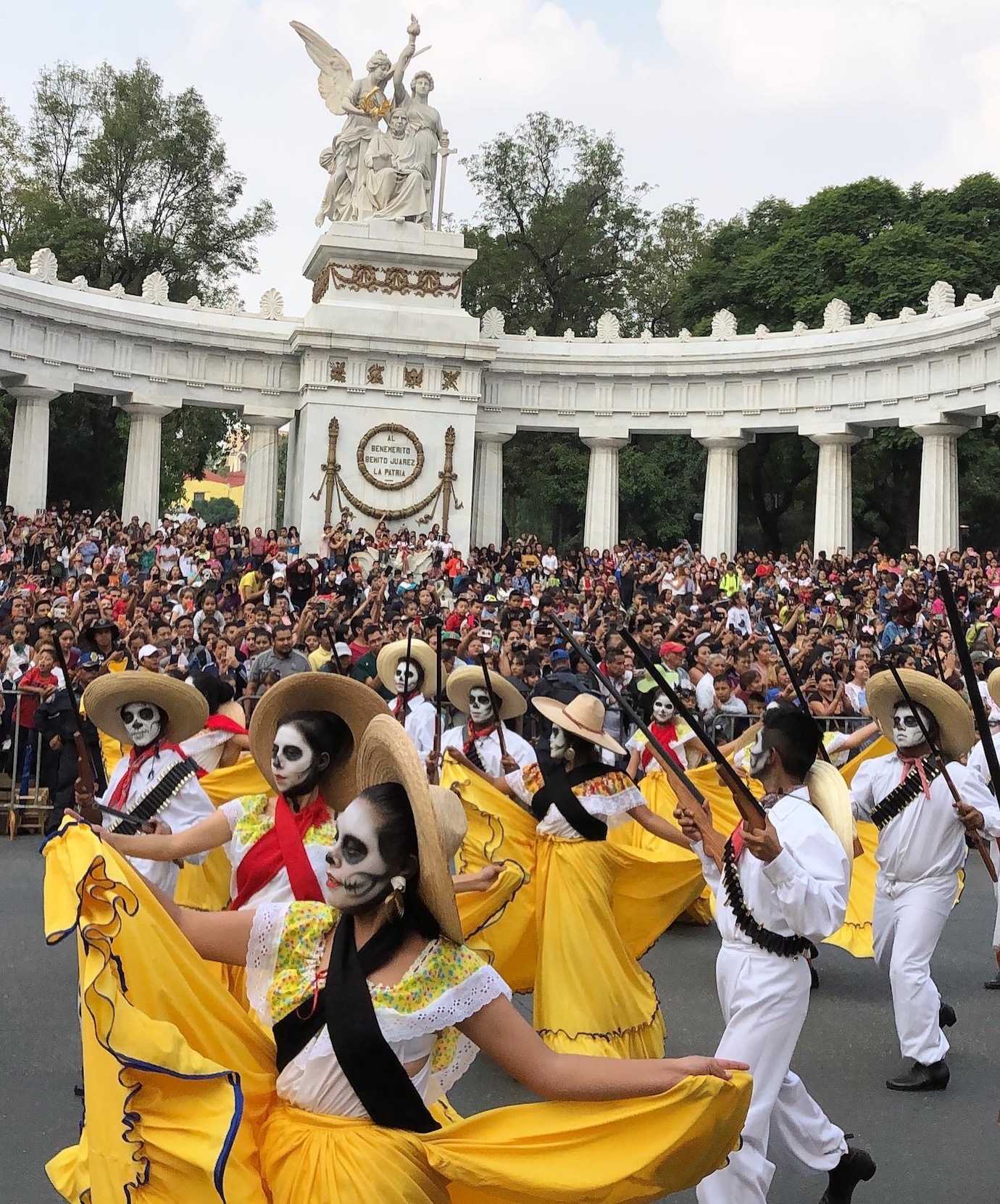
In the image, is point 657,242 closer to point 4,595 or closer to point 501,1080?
point 4,595

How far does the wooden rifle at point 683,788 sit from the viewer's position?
4.88m

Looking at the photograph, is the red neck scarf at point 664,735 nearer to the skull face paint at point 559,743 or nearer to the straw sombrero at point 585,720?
the skull face paint at point 559,743

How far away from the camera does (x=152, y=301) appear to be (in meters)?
38.3

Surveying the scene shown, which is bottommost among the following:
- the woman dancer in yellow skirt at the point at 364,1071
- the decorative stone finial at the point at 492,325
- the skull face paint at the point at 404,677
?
the woman dancer in yellow skirt at the point at 364,1071

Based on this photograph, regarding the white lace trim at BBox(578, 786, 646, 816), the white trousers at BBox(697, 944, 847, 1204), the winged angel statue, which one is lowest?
the white trousers at BBox(697, 944, 847, 1204)

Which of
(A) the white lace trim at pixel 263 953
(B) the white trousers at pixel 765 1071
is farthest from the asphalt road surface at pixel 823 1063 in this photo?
(A) the white lace trim at pixel 263 953

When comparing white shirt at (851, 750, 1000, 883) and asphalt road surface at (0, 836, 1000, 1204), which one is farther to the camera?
white shirt at (851, 750, 1000, 883)

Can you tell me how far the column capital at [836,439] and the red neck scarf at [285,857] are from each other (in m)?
34.6

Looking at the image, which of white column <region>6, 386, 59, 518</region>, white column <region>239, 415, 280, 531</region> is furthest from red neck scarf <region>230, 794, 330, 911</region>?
white column <region>239, 415, 280, 531</region>

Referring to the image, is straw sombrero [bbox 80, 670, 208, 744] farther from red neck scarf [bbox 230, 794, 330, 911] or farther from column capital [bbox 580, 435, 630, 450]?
column capital [bbox 580, 435, 630, 450]

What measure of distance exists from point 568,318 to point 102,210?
16737 millimetres

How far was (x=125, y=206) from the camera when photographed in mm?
48188

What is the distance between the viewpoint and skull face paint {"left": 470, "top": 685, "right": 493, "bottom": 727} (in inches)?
376

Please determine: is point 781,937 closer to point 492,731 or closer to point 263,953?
point 263,953
